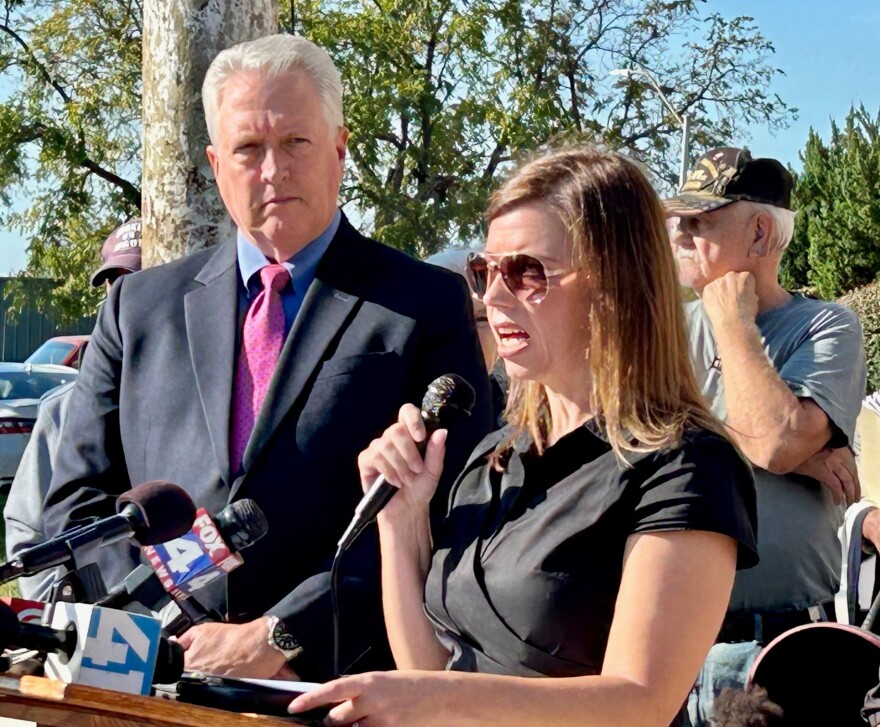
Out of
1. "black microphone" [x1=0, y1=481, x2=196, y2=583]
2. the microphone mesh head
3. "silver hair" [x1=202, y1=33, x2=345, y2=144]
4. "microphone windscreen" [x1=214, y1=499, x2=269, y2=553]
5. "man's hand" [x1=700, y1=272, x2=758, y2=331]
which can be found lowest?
"microphone windscreen" [x1=214, y1=499, x2=269, y2=553]

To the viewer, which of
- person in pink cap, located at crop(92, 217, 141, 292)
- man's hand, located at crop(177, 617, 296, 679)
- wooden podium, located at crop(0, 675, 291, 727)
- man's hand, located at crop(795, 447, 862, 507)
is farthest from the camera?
person in pink cap, located at crop(92, 217, 141, 292)

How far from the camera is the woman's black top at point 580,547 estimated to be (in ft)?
6.79

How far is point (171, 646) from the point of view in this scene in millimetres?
1809

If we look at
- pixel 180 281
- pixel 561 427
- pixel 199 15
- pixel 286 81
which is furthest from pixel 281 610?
pixel 199 15

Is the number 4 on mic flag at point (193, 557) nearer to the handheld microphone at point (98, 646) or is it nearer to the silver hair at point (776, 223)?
the handheld microphone at point (98, 646)

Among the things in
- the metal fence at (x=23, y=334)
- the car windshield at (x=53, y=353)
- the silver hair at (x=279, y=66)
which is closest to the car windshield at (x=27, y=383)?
the car windshield at (x=53, y=353)

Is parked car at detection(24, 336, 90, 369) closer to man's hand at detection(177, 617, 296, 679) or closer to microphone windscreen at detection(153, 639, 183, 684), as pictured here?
man's hand at detection(177, 617, 296, 679)

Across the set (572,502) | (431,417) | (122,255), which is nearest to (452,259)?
(122,255)

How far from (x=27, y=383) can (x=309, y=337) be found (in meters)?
11.6

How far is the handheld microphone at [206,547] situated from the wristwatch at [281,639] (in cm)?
49

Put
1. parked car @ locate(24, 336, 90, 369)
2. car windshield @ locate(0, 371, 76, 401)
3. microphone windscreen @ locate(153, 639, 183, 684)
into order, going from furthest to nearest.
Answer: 1. parked car @ locate(24, 336, 90, 369)
2. car windshield @ locate(0, 371, 76, 401)
3. microphone windscreen @ locate(153, 639, 183, 684)

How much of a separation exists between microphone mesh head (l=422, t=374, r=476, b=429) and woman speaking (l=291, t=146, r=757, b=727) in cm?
Result: 3

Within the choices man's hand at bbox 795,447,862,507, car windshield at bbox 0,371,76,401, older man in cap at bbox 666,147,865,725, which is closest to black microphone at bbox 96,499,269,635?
older man in cap at bbox 666,147,865,725

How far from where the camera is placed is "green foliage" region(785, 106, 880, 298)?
21922mm
